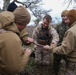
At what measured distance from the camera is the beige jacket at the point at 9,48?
365 cm

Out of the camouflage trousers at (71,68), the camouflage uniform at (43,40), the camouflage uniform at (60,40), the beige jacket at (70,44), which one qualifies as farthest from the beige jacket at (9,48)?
the camouflage uniform at (60,40)

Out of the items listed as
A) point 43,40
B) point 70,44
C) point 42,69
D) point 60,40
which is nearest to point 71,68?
point 70,44

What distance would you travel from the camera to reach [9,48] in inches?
144

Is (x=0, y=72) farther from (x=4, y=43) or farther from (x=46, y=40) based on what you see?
(x=46, y=40)

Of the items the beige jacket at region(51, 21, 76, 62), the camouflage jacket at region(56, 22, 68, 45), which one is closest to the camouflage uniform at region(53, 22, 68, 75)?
the camouflage jacket at region(56, 22, 68, 45)

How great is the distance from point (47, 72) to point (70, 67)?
7.17 feet

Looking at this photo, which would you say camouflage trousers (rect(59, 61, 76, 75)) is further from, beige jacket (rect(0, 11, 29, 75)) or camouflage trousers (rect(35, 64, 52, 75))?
camouflage trousers (rect(35, 64, 52, 75))

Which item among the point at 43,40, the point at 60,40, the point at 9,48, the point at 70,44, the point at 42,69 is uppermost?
the point at 9,48

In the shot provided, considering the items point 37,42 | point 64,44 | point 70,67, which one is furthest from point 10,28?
point 37,42

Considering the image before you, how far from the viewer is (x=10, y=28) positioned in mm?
3812

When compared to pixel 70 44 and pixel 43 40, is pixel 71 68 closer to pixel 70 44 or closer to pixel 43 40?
pixel 70 44

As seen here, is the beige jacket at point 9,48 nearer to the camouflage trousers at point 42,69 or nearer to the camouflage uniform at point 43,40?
the camouflage uniform at point 43,40

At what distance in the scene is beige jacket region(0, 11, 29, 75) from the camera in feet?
12.0

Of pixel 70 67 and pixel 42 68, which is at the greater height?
pixel 70 67
